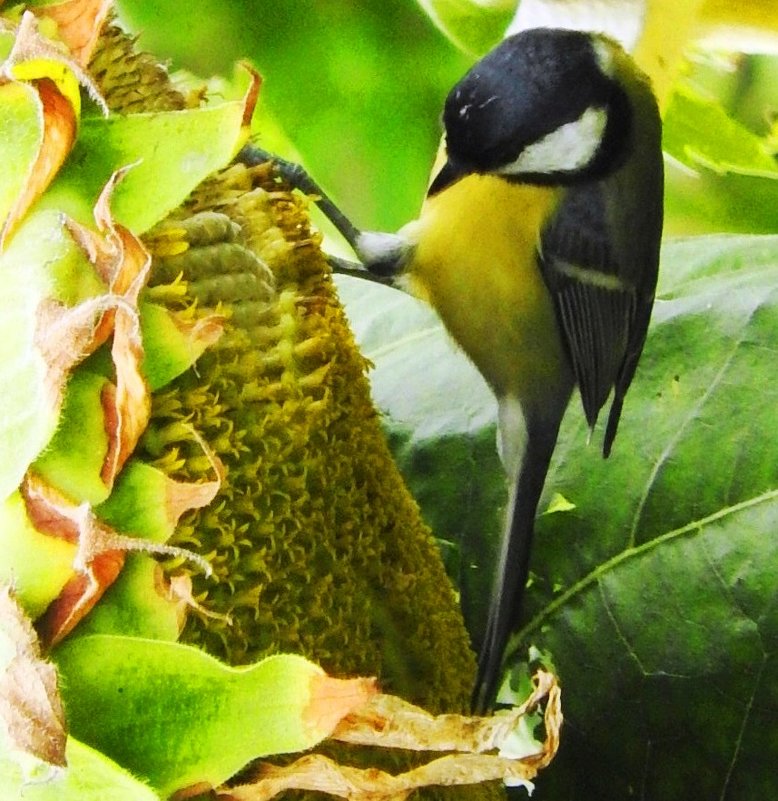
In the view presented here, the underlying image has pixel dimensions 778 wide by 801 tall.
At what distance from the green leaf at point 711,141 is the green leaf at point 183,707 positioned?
27 cm

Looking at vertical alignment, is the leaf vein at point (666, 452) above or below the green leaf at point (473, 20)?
below

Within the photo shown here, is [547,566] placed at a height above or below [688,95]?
below

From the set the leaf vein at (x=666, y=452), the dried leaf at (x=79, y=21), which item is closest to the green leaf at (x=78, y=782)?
the dried leaf at (x=79, y=21)

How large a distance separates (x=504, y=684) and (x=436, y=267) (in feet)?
0.48

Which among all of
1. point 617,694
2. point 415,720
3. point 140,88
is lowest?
point 617,694

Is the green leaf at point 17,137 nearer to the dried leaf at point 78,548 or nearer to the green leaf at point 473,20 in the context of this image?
the dried leaf at point 78,548

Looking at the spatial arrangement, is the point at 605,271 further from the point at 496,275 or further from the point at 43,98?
the point at 43,98

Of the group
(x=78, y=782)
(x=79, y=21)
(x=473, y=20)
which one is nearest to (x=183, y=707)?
(x=78, y=782)

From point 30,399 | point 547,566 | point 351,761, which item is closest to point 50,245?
point 30,399

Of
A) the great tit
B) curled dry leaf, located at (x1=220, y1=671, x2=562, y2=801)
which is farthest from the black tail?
curled dry leaf, located at (x1=220, y1=671, x2=562, y2=801)

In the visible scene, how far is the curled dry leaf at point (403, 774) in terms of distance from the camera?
20 centimetres

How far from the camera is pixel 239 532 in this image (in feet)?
0.69

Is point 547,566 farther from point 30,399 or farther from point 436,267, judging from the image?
point 30,399

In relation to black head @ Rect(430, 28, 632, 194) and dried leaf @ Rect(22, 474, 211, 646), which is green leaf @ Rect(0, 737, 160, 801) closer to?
dried leaf @ Rect(22, 474, 211, 646)
